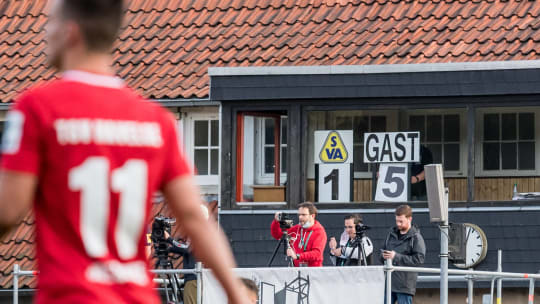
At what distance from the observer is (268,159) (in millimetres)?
19062

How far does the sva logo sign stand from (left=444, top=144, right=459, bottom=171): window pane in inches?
54.5

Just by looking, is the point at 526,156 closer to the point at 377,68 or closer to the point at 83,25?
the point at 377,68

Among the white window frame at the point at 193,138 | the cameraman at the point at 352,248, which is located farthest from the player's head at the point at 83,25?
the white window frame at the point at 193,138

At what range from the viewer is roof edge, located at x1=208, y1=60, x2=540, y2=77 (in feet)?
59.4

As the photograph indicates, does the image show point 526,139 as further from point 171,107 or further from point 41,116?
point 41,116

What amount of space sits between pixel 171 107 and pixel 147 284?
667 inches

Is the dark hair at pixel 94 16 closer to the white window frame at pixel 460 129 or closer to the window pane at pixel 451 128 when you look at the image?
the white window frame at pixel 460 129

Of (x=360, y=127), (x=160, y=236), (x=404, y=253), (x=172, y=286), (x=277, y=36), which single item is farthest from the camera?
(x=277, y=36)

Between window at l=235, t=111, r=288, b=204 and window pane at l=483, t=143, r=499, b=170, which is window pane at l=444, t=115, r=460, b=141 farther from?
window at l=235, t=111, r=288, b=204

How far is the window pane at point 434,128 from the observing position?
18.4 metres

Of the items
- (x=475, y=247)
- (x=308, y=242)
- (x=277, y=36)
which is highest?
(x=277, y=36)

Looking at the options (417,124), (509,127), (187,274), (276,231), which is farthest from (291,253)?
(509,127)

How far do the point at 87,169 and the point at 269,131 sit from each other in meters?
15.9

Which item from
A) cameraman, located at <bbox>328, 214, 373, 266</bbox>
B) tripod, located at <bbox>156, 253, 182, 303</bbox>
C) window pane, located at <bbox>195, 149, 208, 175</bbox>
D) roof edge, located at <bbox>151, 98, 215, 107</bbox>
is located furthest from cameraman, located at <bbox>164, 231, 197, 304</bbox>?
window pane, located at <bbox>195, 149, 208, 175</bbox>
